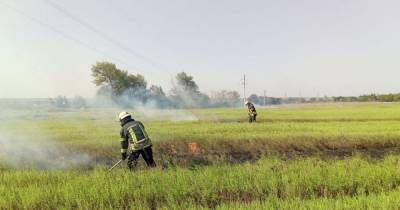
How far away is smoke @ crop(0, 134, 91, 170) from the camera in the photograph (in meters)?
12.6

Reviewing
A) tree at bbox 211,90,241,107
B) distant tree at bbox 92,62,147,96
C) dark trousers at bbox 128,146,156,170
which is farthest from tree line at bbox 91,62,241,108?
dark trousers at bbox 128,146,156,170

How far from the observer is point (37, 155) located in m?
14.5

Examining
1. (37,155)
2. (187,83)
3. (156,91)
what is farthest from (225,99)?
(37,155)

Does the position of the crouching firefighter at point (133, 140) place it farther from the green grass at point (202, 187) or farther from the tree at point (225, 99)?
the tree at point (225, 99)

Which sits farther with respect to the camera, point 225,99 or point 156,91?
point 225,99

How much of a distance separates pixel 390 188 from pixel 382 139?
9.56 meters

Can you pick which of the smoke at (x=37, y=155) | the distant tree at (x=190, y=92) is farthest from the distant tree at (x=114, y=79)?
the smoke at (x=37, y=155)

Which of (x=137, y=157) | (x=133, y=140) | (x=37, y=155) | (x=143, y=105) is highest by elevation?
(x=143, y=105)

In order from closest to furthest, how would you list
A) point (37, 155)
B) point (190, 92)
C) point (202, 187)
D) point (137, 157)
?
point (202, 187), point (137, 157), point (37, 155), point (190, 92)

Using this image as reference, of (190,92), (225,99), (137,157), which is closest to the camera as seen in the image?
(137,157)

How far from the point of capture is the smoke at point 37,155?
496 inches

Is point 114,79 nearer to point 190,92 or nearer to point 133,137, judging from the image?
point 190,92

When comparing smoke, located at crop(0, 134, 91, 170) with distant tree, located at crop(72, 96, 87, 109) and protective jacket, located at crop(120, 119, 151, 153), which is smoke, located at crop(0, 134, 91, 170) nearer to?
protective jacket, located at crop(120, 119, 151, 153)

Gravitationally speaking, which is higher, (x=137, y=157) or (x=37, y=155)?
(x=137, y=157)
